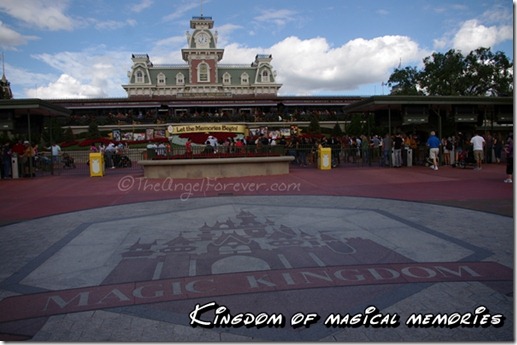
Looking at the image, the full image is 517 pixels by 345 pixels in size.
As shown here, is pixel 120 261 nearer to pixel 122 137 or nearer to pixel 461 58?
pixel 122 137

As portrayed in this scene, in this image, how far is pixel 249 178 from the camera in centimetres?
1892

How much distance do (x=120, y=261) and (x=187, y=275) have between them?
138 centimetres

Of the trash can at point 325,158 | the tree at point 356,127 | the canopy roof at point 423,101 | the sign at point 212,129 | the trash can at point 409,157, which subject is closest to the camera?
the canopy roof at point 423,101

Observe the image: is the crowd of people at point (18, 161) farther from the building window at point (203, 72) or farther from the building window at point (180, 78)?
the building window at point (180, 78)

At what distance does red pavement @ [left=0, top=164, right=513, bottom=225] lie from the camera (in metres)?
12.0

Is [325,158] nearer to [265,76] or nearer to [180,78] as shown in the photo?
[265,76]

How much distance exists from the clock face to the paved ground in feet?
236

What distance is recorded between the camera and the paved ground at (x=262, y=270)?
13.7 feet

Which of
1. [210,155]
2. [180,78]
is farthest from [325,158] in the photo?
[180,78]

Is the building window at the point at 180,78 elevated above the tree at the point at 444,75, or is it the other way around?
the building window at the point at 180,78

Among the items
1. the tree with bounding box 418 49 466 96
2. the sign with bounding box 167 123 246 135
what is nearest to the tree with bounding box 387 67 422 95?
the tree with bounding box 418 49 466 96

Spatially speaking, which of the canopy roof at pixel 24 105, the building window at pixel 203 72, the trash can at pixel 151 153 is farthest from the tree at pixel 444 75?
the canopy roof at pixel 24 105

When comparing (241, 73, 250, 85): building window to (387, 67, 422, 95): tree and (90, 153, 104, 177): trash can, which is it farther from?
(90, 153, 104, 177): trash can

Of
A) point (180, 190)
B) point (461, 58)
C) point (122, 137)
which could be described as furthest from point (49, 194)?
point (461, 58)
